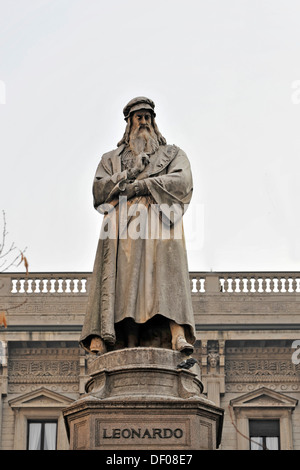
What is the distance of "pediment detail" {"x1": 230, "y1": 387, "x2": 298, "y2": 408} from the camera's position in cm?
3161

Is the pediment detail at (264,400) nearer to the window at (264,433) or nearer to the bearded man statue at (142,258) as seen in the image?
the window at (264,433)

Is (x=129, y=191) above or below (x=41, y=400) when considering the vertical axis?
below

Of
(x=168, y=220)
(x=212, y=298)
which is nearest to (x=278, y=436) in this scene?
(x=212, y=298)

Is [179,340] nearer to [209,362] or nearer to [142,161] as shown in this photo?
[142,161]

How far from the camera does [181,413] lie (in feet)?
32.5

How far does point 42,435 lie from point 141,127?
20.8 meters

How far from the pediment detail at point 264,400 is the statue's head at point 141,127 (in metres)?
20.6

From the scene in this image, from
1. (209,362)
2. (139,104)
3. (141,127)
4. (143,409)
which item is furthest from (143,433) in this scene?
(209,362)

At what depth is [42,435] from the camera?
31.4 metres

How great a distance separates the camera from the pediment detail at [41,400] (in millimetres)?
31812

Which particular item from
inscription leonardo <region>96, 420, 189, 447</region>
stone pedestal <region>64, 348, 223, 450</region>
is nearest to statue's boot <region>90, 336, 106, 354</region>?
stone pedestal <region>64, 348, 223, 450</region>

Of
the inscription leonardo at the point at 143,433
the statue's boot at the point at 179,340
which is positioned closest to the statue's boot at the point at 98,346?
the statue's boot at the point at 179,340

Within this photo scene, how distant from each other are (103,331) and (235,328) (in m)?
21.6

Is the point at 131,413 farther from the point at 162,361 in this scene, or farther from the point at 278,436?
the point at 278,436
